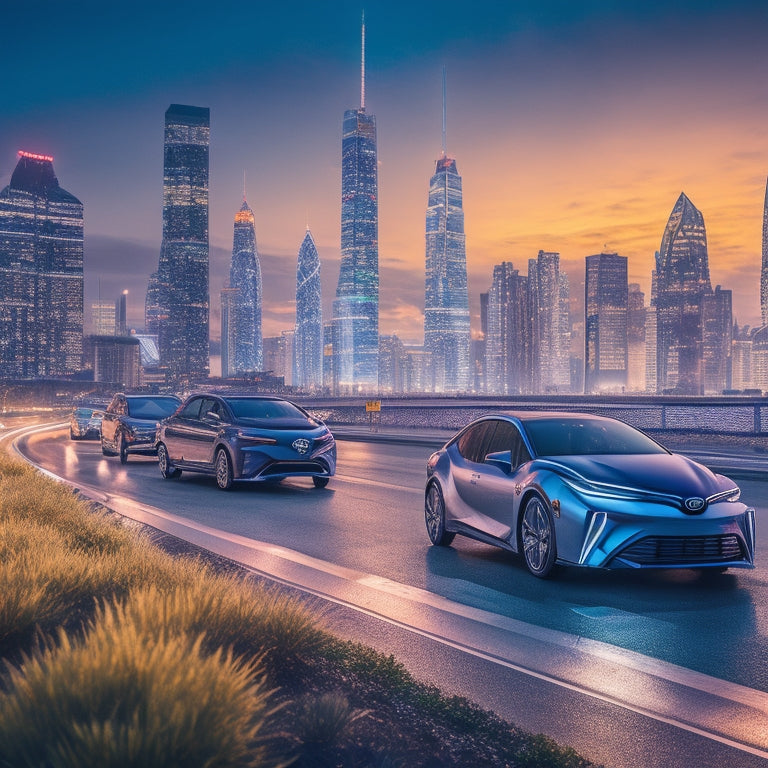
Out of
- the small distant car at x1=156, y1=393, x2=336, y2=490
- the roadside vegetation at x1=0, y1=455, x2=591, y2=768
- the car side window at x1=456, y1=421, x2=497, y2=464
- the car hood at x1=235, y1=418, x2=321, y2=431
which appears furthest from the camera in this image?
the car hood at x1=235, y1=418, x2=321, y2=431

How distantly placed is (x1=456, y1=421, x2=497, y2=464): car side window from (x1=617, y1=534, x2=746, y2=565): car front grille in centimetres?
236

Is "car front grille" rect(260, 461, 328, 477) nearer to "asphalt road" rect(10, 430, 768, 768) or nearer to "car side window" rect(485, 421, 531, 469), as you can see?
"asphalt road" rect(10, 430, 768, 768)

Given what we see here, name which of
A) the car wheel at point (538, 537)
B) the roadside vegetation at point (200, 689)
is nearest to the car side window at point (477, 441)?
the car wheel at point (538, 537)

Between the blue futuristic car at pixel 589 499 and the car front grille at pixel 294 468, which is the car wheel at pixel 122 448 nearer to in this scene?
the car front grille at pixel 294 468

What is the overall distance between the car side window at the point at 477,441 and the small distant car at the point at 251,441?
20.0ft

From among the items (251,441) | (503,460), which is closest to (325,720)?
(503,460)

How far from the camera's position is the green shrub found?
3.18m

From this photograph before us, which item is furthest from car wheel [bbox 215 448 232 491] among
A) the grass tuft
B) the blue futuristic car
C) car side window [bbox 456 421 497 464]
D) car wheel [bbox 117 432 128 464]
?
the grass tuft

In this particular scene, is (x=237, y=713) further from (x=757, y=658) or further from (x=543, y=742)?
(x=757, y=658)

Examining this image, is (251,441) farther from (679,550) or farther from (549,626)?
(549,626)

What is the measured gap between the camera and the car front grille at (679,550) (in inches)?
315

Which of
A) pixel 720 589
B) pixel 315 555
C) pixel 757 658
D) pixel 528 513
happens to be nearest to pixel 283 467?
pixel 315 555

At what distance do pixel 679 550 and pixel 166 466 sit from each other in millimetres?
12914

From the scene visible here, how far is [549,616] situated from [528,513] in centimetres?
166
